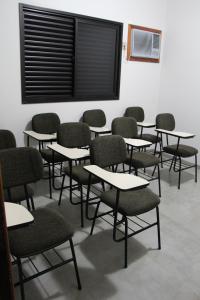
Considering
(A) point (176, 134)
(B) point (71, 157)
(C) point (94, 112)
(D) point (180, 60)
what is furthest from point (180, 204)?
(D) point (180, 60)

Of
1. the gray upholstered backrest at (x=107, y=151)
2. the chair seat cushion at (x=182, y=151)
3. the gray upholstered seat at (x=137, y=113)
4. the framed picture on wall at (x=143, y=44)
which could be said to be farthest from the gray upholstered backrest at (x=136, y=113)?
the gray upholstered backrest at (x=107, y=151)

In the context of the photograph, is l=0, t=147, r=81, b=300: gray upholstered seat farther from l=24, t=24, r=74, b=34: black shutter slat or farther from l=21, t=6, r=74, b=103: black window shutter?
l=24, t=24, r=74, b=34: black shutter slat

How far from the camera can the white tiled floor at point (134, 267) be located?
5.95ft

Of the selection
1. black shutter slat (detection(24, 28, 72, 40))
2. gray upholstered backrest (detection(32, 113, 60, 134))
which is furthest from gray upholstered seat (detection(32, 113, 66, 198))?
black shutter slat (detection(24, 28, 72, 40))

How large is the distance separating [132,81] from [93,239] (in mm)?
2863

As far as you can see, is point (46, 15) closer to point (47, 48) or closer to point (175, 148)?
point (47, 48)

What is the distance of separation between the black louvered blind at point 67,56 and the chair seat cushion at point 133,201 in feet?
6.13

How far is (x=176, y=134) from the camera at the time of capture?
11.6 feet

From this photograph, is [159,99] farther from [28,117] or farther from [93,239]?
[93,239]

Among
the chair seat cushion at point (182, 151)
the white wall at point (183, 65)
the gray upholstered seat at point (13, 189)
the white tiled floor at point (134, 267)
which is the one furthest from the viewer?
the white wall at point (183, 65)

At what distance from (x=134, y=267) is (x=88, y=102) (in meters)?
2.52

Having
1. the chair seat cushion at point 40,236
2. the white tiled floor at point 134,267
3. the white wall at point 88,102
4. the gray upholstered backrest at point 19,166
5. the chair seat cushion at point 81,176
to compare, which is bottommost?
the white tiled floor at point 134,267

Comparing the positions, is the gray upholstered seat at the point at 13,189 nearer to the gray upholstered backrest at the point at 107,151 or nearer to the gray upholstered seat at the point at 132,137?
the gray upholstered backrest at the point at 107,151

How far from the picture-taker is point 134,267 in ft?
6.75
